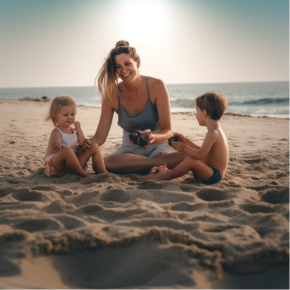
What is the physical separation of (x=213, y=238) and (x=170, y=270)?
41cm

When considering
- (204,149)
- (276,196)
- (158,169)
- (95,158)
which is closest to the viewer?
(276,196)

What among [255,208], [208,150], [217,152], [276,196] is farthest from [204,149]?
[255,208]

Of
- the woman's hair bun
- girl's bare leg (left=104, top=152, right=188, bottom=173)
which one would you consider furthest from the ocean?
girl's bare leg (left=104, top=152, right=188, bottom=173)

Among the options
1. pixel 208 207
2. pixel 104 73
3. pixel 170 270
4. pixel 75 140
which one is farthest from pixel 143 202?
pixel 104 73

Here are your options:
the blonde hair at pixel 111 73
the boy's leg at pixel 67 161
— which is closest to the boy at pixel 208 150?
the boy's leg at pixel 67 161

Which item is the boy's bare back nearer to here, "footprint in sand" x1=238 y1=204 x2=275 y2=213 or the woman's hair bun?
"footprint in sand" x1=238 y1=204 x2=275 y2=213

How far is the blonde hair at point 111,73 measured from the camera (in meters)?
4.02

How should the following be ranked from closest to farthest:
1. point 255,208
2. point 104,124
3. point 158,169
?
point 255,208
point 158,169
point 104,124

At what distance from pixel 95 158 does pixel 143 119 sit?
0.75 m

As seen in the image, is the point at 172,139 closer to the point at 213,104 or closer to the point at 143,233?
the point at 213,104

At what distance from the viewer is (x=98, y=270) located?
194 cm

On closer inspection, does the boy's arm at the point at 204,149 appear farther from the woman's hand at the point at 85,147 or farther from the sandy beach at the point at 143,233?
the woman's hand at the point at 85,147

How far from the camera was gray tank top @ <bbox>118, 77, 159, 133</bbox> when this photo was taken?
13.8 ft

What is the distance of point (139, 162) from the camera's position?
13.2 feet
